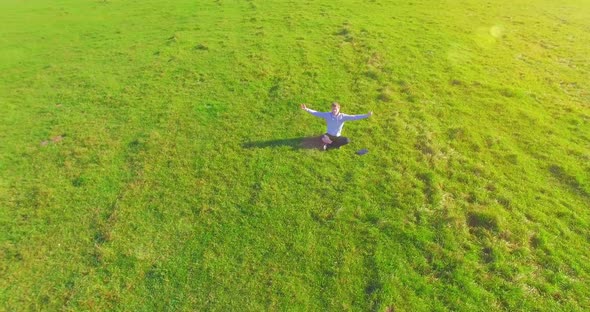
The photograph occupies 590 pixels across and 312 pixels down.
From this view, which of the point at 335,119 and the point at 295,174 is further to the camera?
the point at 335,119

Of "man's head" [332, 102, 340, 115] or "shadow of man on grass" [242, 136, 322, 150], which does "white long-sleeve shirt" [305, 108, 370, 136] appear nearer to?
"man's head" [332, 102, 340, 115]

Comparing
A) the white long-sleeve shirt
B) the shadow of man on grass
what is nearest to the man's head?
the white long-sleeve shirt

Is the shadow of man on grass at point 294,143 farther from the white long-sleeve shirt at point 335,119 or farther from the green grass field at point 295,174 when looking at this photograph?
the white long-sleeve shirt at point 335,119

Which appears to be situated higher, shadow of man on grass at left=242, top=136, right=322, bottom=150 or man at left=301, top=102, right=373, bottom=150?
man at left=301, top=102, right=373, bottom=150

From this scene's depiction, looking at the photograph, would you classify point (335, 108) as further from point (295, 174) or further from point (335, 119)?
point (295, 174)

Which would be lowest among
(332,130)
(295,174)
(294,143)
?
(295,174)

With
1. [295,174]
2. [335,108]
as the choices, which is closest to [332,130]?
[335,108]
